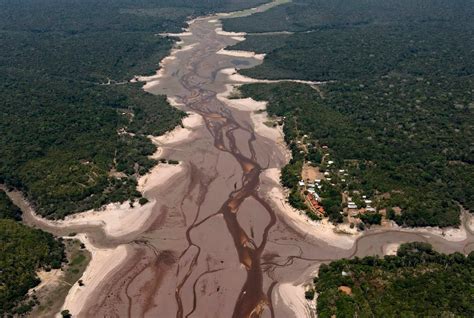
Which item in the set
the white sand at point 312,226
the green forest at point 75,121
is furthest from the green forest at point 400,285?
the green forest at point 75,121

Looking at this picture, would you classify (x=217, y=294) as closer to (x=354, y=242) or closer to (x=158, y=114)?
(x=354, y=242)

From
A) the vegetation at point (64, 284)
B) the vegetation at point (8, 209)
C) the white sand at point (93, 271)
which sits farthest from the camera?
the vegetation at point (8, 209)

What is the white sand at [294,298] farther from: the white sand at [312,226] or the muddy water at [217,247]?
the white sand at [312,226]

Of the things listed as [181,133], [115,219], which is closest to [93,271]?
[115,219]

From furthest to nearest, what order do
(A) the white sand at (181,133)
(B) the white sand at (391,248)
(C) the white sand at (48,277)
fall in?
(A) the white sand at (181,133), (B) the white sand at (391,248), (C) the white sand at (48,277)

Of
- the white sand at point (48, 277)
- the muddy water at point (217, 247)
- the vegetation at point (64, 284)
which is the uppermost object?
the white sand at point (48, 277)

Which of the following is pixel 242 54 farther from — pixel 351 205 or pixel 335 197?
pixel 351 205

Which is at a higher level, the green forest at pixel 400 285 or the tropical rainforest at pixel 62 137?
the tropical rainforest at pixel 62 137

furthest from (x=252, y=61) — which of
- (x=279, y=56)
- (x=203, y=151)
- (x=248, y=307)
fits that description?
(x=248, y=307)

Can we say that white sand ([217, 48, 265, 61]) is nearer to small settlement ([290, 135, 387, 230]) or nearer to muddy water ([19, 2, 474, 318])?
muddy water ([19, 2, 474, 318])
